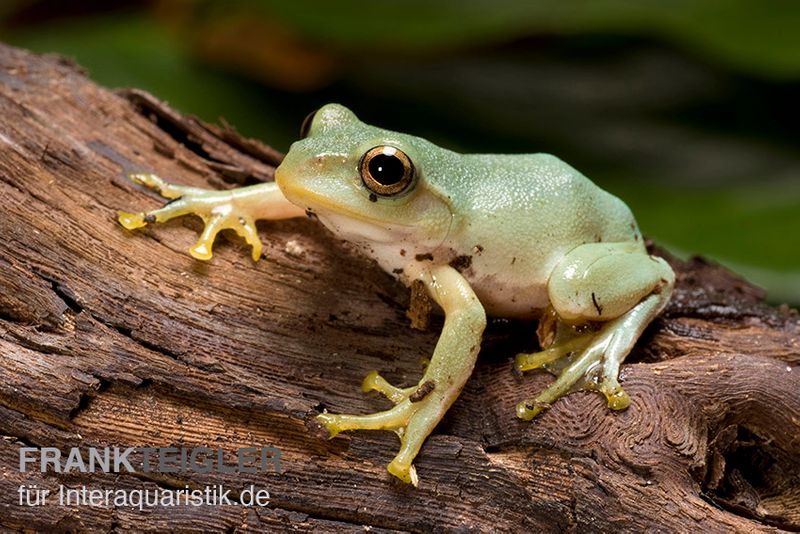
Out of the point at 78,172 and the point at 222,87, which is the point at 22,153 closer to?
the point at 78,172

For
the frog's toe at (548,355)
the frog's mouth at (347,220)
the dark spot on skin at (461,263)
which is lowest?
the frog's toe at (548,355)

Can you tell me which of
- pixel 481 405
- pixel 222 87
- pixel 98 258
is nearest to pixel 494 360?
pixel 481 405

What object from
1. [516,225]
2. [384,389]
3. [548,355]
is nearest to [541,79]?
[516,225]

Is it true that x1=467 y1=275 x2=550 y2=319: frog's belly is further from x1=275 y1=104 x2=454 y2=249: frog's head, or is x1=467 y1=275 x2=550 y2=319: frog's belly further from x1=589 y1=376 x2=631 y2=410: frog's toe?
x1=589 y1=376 x2=631 y2=410: frog's toe

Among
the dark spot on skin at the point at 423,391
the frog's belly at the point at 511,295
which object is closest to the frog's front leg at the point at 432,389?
the dark spot on skin at the point at 423,391

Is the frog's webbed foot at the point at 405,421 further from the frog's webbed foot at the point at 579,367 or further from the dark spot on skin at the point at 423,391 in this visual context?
the frog's webbed foot at the point at 579,367

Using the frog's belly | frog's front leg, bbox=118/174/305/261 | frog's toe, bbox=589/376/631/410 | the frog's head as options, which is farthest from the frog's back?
frog's front leg, bbox=118/174/305/261
